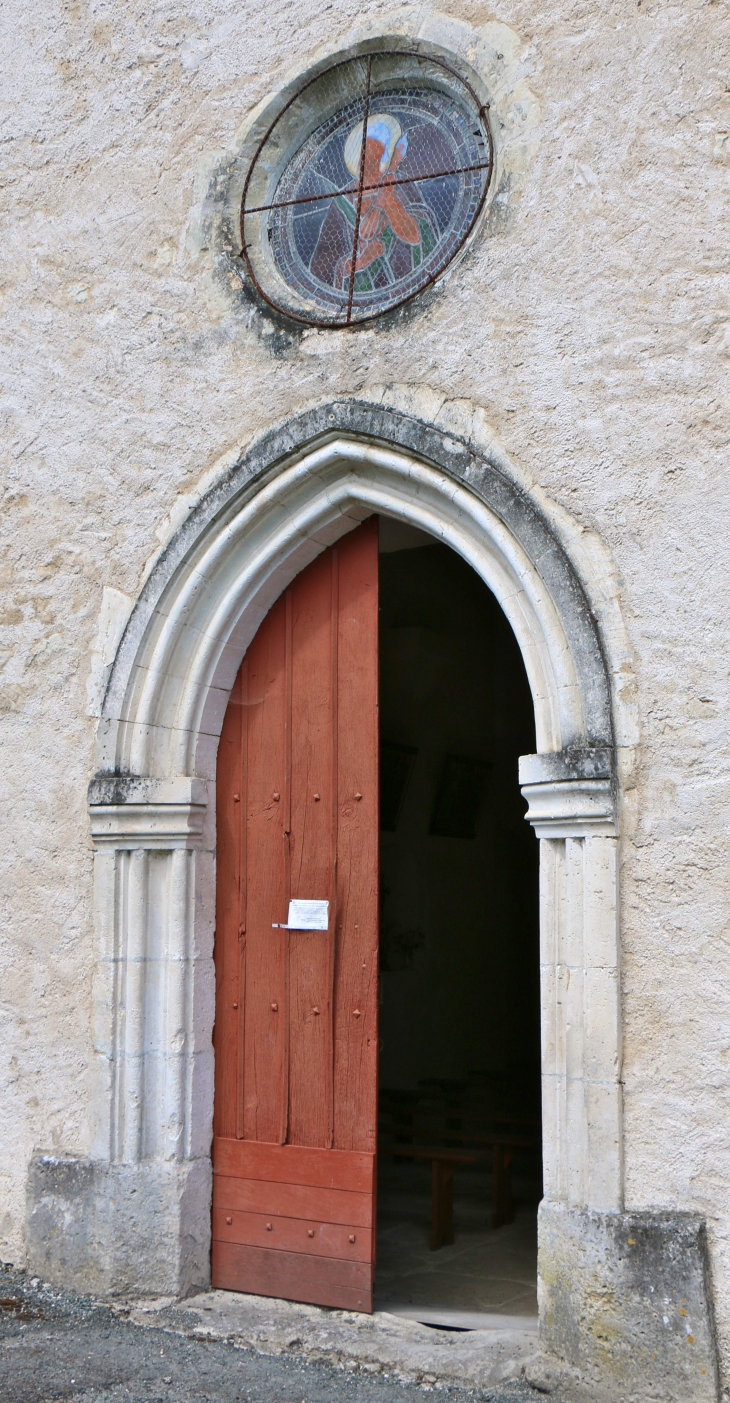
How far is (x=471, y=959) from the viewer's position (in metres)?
7.03

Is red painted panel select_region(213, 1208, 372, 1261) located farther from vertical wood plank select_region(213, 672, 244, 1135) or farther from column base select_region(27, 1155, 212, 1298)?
vertical wood plank select_region(213, 672, 244, 1135)

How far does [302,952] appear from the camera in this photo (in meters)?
3.77

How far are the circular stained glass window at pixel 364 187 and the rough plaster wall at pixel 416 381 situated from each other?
0.14 m

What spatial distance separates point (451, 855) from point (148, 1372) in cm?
409

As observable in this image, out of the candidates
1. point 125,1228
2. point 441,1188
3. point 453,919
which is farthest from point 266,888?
point 453,919

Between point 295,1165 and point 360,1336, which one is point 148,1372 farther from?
point 295,1165

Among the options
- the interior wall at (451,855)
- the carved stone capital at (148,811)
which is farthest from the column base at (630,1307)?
the interior wall at (451,855)

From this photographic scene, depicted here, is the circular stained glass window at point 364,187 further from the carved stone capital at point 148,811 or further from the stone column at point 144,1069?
the stone column at point 144,1069

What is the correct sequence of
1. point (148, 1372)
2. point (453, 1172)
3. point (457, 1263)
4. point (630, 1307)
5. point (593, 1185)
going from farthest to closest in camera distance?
point (453, 1172)
point (457, 1263)
point (148, 1372)
point (593, 1185)
point (630, 1307)

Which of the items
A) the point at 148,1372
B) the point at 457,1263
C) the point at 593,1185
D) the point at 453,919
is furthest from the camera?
the point at 453,919

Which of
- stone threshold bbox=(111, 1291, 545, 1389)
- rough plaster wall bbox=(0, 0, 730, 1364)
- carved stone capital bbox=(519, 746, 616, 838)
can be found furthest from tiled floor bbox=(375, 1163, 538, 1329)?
carved stone capital bbox=(519, 746, 616, 838)

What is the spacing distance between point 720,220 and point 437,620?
12.2 feet

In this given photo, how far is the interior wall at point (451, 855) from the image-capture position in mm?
6461

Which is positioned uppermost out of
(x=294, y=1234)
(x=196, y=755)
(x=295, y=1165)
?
(x=196, y=755)
